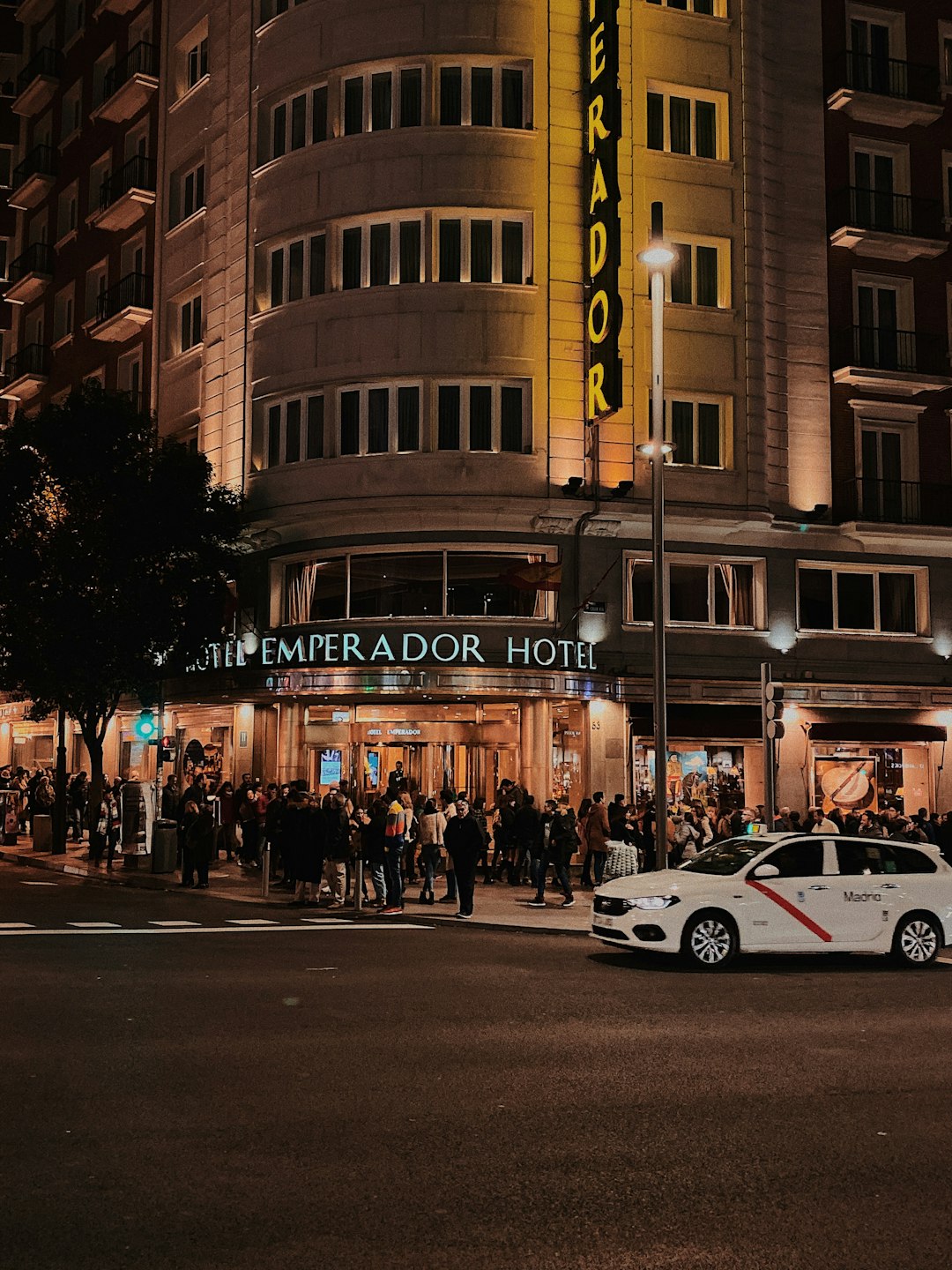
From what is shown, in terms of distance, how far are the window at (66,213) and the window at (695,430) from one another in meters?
22.3

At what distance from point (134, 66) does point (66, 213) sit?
6357 mm

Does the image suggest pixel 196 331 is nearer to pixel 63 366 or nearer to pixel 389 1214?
pixel 63 366

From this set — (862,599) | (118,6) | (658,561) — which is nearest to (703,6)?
(862,599)

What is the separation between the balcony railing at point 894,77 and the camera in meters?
31.8

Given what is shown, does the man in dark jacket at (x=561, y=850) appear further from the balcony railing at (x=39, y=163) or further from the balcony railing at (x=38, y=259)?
the balcony railing at (x=39, y=163)

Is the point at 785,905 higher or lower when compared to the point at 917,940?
higher

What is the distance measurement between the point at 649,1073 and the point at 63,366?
37503 mm

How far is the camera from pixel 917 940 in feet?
50.5

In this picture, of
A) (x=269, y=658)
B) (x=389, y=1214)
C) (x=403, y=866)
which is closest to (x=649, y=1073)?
(x=389, y=1214)

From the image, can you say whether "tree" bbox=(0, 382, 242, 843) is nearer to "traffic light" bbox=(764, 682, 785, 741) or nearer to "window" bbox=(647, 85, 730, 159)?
"window" bbox=(647, 85, 730, 159)

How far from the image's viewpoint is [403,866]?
78.5 ft

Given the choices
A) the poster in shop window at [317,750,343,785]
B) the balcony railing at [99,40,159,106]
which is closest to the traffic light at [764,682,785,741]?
the poster in shop window at [317,750,343,785]

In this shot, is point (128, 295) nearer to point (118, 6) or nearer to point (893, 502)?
point (118, 6)

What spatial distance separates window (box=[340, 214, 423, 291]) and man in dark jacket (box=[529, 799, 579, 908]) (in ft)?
40.1
